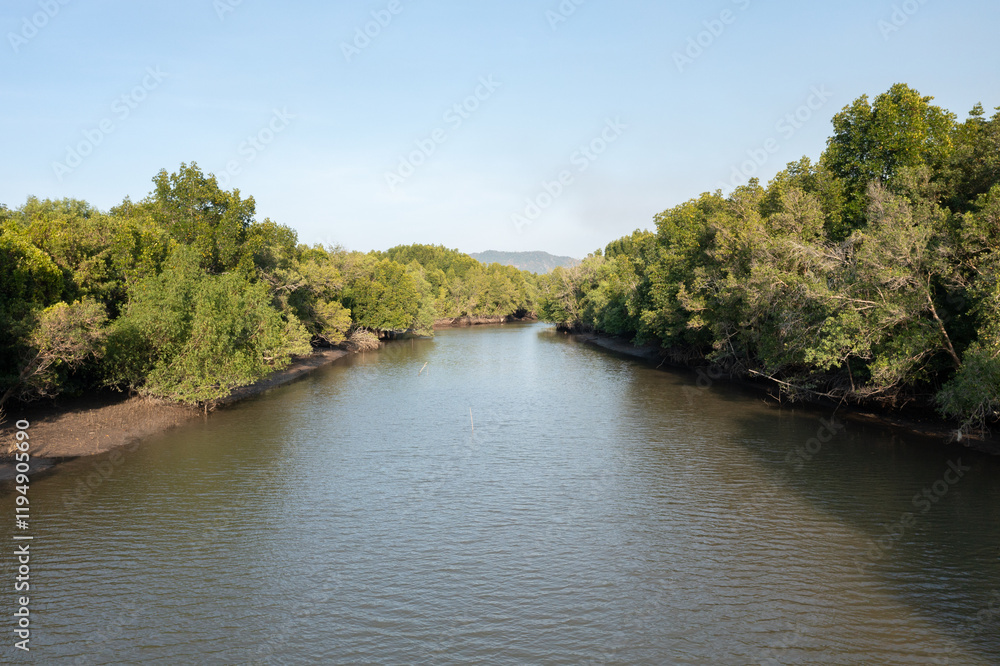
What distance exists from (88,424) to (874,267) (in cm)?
3958

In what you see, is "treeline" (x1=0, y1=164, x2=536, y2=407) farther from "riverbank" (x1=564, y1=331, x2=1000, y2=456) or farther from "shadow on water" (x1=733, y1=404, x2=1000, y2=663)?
"riverbank" (x1=564, y1=331, x2=1000, y2=456)

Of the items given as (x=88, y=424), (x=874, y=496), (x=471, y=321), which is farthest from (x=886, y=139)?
(x=471, y=321)

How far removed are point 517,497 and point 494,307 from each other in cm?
12835

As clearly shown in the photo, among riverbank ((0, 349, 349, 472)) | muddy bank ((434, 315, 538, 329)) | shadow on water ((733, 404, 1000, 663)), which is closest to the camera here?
shadow on water ((733, 404, 1000, 663))

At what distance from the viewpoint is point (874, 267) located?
28.1 metres

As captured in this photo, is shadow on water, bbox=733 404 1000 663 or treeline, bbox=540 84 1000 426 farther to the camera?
treeline, bbox=540 84 1000 426

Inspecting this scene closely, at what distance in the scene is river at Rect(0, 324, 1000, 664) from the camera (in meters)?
13.9

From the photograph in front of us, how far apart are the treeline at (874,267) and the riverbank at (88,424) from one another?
35295mm

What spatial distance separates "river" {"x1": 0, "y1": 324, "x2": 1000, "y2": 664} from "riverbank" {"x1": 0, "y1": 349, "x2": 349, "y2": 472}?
1.63 meters

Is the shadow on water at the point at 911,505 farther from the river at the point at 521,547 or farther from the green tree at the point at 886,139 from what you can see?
the green tree at the point at 886,139

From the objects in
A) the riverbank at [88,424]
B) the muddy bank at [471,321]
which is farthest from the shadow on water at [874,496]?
the muddy bank at [471,321]

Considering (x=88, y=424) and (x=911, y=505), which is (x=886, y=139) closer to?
(x=911, y=505)

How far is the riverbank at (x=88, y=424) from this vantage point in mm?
27969

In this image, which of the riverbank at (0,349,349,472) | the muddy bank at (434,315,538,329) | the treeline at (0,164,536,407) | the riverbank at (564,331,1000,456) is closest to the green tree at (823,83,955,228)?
the riverbank at (564,331,1000,456)
